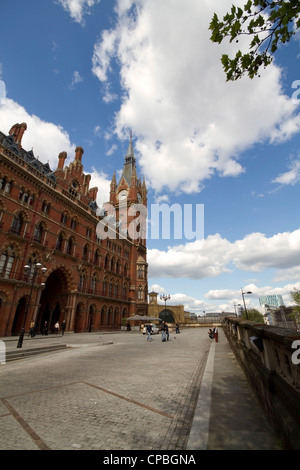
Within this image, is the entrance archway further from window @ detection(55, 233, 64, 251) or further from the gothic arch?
the gothic arch

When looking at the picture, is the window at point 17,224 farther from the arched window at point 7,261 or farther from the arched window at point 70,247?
the arched window at point 70,247

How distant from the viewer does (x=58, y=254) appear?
85.3 feet

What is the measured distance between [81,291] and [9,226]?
510 inches

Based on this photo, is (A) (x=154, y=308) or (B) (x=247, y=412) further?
(A) (x=154, y=308)

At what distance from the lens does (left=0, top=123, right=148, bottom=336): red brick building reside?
2062cm

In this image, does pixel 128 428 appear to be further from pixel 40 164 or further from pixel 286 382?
pixel 40 164

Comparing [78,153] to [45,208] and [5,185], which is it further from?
[5,185]

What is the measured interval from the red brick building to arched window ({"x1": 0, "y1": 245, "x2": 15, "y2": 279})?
0.08 meters

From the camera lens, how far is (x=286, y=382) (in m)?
2.68

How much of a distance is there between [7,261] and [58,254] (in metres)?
6.23

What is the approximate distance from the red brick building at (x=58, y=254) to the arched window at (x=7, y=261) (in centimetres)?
8

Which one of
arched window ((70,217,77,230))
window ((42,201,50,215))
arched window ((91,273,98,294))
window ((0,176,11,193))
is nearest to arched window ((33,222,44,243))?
Result: window ((42,201,50,215))
